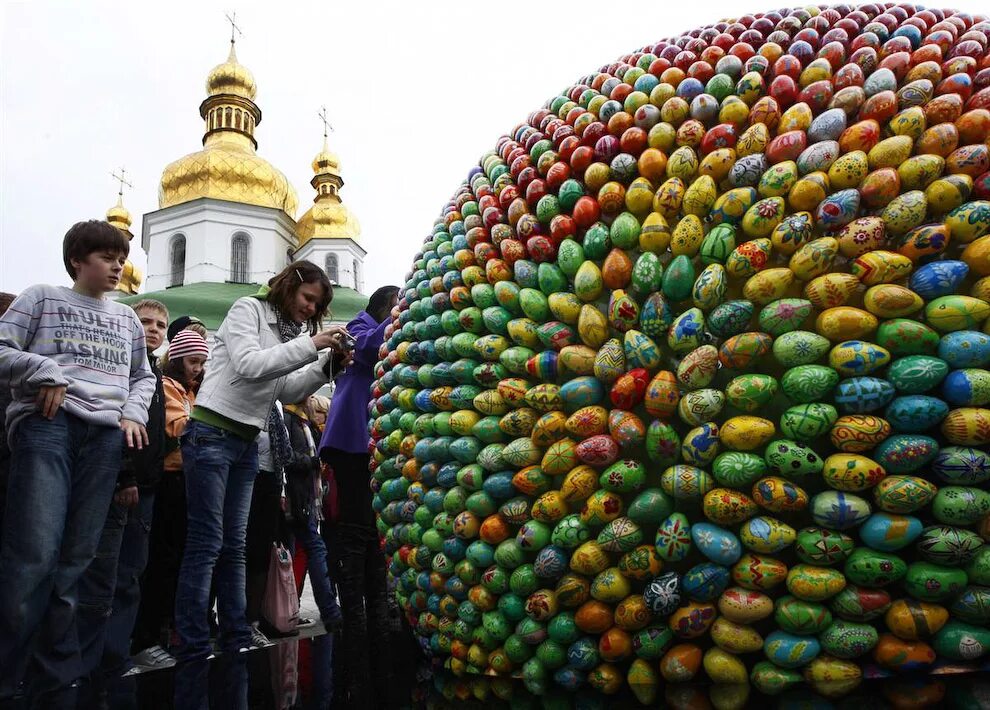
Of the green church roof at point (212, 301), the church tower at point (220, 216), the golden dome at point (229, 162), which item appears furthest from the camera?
the golden dome at point (229, 162)

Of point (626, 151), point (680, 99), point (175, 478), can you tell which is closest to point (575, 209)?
point (626, 151)

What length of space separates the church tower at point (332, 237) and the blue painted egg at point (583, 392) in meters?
31.7

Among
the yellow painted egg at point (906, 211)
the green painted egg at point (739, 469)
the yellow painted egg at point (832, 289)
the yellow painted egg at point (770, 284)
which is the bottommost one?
the green painted egg at point (739, 469)

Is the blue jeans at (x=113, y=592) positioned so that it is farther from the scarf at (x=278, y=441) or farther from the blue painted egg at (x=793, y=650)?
the blue painted egg at (x=793, y=650)

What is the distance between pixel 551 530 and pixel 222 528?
1.80 meters

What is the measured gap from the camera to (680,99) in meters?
1.88

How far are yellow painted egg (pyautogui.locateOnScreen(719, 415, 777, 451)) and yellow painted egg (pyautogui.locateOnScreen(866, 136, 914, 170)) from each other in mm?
657

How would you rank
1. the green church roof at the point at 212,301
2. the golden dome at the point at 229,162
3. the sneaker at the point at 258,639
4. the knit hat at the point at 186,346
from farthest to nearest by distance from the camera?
1. the golden dome at the point at 229,162
2. the green church roof at the point at 212,301
3. the knit hat at the point at 186,346
4. the sneaker at the point at 258,639

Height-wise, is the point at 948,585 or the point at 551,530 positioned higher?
the point at 551,530

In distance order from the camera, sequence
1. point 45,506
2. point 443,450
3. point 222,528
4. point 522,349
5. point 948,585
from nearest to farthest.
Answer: point 948,585 < point 522,349 < point 443,450 < point 45,506 < point 222,528

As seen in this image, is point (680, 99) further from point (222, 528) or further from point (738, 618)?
point (222, 528)

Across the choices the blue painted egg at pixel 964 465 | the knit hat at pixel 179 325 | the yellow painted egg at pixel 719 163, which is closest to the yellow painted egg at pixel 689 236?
the yellow painted egg at pixel 719 163

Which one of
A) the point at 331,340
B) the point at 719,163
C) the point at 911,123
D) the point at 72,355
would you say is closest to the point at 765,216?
the point at 719,163

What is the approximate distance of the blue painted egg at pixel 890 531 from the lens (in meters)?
1.47
